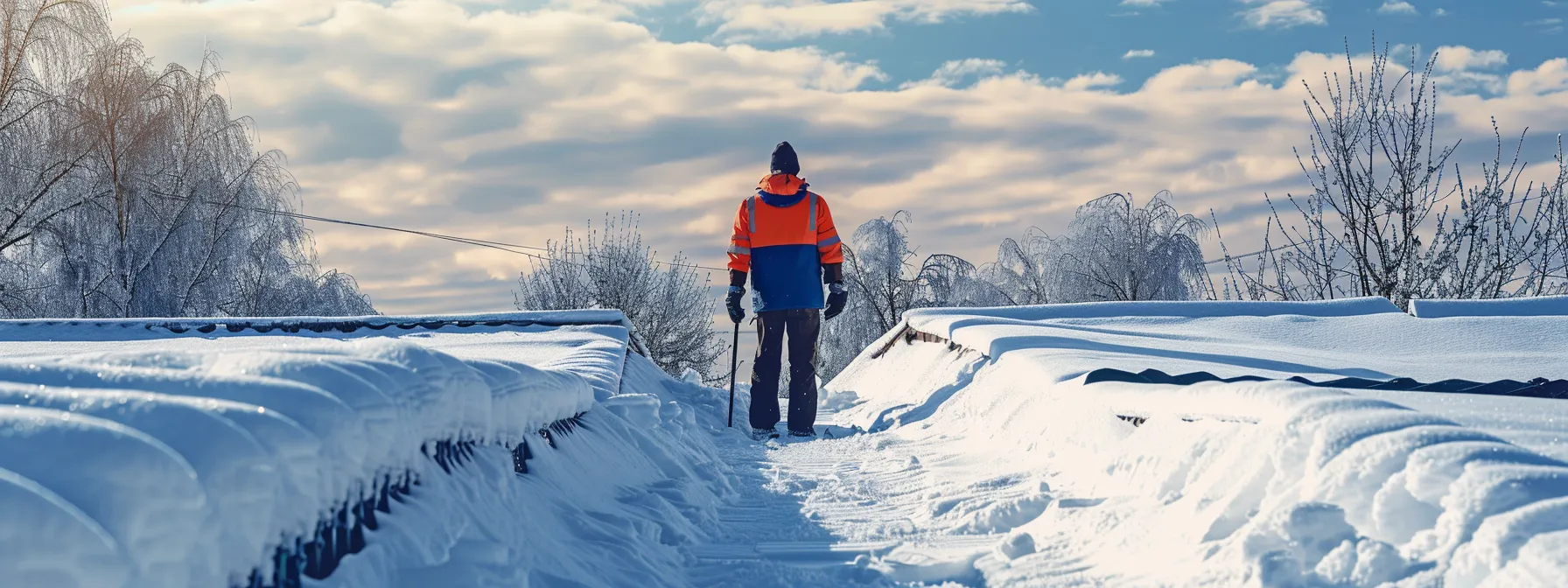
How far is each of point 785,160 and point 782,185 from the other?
176 millimetres

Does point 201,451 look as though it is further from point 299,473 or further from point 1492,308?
point 1492,308

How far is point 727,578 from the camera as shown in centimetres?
267

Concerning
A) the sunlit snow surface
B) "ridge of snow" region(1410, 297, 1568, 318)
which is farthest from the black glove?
"ridge of snow" region(1410, 297, 1568, 318)

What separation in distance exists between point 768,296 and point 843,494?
3086 mm

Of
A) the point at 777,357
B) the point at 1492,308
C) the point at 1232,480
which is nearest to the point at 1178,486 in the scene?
the point at 1232,480

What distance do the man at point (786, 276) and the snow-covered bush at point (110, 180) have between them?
1376 centimetres

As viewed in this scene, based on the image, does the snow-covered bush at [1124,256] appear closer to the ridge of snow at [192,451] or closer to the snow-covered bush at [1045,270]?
the snow-covered bush at [1045,270]

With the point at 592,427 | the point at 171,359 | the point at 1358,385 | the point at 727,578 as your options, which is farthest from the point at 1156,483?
the point at 171,359

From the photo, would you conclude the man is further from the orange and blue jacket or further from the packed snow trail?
the packed snow trail

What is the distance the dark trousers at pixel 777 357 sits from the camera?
22.8 ft

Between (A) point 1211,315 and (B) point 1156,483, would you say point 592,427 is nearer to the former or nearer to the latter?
(B) point 1156,483

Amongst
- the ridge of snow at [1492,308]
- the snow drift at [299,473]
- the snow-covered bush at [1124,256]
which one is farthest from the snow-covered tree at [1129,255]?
the snow drift at [299,473]

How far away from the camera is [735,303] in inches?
280

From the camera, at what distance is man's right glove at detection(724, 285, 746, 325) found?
7.04 metres
